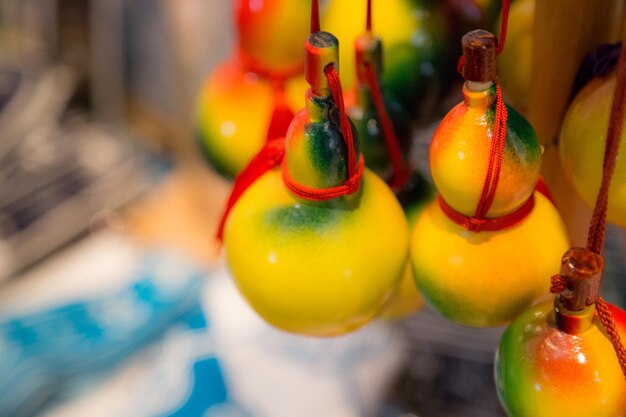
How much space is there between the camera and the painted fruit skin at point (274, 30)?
0.40m

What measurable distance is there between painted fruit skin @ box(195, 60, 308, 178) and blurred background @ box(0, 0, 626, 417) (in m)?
0.06

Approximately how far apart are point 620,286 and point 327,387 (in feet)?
0.97

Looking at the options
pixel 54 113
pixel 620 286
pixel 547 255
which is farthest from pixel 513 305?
pixel 54 113

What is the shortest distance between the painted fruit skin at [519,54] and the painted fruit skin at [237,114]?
111mm

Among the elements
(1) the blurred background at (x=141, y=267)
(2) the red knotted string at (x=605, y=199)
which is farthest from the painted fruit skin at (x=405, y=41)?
(2) the red knotted string at (x=605, y=199)

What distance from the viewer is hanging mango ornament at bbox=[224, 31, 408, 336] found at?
0.32 metres

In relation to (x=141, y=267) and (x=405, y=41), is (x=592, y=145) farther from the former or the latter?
(x=141, y=267)

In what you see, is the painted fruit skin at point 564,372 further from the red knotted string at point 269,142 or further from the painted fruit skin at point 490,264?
the red knotted string at point 269,142

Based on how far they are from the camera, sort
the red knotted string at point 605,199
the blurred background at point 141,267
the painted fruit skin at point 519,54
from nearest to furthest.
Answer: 1. the red knotted string at point 605,199
2. the painted fruit skin at point 519,54
3. the blurred background at point 141,267

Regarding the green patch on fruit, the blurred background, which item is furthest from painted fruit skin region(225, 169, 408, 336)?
the blurred background

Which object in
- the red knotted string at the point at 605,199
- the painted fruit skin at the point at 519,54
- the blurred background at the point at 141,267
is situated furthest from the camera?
the blurred background at the point at 141,267

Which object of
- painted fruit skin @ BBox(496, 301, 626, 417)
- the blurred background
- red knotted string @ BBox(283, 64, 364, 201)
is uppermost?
red knotted string @ BBox(283, 64, 364, 201)

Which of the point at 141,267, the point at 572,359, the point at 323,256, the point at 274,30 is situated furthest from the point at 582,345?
the point at 141,267

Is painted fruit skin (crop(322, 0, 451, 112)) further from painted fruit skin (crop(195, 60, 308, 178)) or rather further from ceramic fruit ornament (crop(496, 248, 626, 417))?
ceramic fruit ornament (crop(496, 248, 626, 417))
